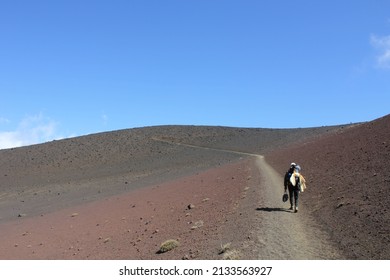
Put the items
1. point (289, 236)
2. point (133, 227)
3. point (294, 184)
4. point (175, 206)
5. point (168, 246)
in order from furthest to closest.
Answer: point (175, 206) < point (133, 227) < point (294, 184) < point (168, 246) < point (289, 236)

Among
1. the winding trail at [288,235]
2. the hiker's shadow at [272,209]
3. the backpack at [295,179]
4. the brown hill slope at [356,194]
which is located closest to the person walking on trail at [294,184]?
the backpack at [295,179]

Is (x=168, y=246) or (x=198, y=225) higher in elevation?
(x=198, y=225)

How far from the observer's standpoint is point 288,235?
10.8m

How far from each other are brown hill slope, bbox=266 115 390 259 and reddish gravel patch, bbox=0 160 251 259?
10.2ft

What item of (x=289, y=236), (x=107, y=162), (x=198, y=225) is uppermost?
(x=107, y=162)

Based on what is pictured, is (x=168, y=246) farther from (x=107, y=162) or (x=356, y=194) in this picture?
(x=107, y=162)

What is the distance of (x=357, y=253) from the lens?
9.25 meters

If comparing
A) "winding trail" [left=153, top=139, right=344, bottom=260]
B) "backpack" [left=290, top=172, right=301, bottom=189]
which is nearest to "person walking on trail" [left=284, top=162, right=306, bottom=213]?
"backpack" [left=290, top=172, right=301, bottom=189]

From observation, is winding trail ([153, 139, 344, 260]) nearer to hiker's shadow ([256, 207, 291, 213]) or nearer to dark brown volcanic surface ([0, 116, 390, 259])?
hiker's shadow ([256, 207, 291, 213])

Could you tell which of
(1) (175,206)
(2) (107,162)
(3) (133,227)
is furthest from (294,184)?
(2) (107,162)

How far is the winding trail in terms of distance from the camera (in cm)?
924

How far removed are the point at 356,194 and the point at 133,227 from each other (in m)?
8.64

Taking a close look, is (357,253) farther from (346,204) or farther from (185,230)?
(185,230)

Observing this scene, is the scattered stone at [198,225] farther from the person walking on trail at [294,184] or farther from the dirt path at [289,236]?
the person walking on trail at [294,184]
